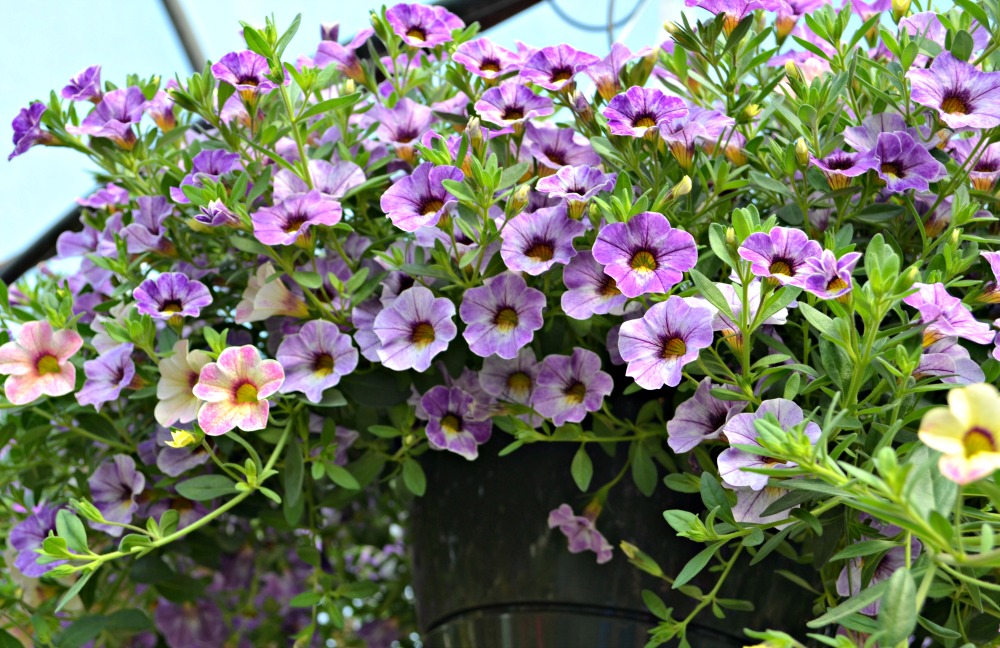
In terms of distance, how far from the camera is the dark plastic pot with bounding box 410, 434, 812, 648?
1.79 feet

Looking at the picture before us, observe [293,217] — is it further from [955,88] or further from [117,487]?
[955,88]

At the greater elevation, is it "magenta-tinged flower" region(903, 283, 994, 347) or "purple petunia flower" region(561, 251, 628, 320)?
"purple petunia flower" region(561, 251, 628, 320)

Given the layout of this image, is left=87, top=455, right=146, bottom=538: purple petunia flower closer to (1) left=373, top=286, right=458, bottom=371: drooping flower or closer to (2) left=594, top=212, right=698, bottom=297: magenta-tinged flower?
(1) left=373, top=286, right=458, bottom=371: drooping flower

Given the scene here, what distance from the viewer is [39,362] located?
59 centimetres

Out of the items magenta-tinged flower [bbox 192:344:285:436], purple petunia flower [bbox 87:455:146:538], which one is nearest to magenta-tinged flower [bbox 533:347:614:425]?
magenta-tinged flower [bbox 192:344:285:436]

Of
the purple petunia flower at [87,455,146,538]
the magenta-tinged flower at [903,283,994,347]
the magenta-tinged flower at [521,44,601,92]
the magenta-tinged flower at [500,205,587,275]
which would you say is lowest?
the purple petunia flower at [87,455,146,538]

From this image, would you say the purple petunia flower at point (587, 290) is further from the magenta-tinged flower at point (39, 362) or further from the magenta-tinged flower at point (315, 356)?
the magenta-tinged flower at point (39, 362)

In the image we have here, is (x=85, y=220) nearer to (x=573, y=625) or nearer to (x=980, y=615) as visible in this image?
(x=573, y=625)

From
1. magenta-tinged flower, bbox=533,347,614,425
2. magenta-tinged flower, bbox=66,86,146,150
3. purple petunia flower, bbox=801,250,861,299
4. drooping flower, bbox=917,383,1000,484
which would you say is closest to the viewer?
drooping flower, bbox=917,383,1000,484

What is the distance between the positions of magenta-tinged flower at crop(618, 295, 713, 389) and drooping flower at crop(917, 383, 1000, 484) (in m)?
0.14

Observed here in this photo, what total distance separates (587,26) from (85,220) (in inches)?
29.5

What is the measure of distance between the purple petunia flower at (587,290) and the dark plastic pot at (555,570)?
0.10m

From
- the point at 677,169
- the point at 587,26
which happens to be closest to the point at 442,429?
the point at 677,169

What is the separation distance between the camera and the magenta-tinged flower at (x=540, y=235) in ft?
1.66
